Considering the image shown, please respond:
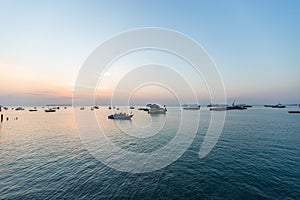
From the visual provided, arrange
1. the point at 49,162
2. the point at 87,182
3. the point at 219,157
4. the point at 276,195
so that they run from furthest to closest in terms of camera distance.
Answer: the point at 219,157, the point at 49,162, the point at 87,182, the point at 276,195

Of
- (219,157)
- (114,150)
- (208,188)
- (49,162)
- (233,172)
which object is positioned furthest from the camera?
(114,150)

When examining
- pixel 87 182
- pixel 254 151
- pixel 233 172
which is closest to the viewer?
pixel 87 182

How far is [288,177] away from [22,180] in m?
33.4

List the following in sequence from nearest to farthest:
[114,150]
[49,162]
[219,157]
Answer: [49,162]
[219,157]
[114,150]

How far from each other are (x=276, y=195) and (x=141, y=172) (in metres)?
15.2

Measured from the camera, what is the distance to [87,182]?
1822 cm

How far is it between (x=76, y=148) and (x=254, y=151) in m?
37.1

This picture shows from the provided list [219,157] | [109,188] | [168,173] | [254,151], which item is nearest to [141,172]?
[168,173]

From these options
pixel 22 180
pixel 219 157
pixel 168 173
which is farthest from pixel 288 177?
pixel 22 180

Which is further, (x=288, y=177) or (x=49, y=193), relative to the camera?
(x=288, y=177)

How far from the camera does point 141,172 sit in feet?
68.8

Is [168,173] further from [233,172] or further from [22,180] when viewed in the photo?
[22,180]

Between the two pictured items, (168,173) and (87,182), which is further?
(168,173)

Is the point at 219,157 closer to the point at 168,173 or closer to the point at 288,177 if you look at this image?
the point at 288,177
